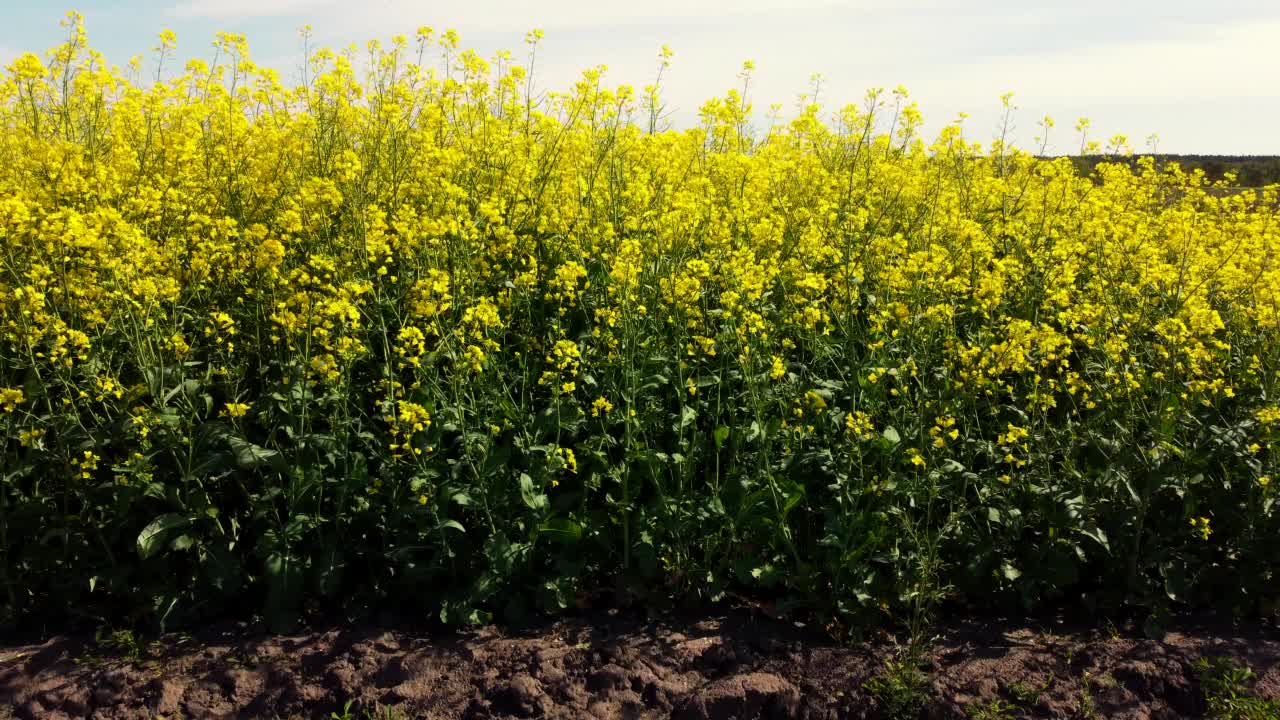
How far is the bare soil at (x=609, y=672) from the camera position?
2.91 meters

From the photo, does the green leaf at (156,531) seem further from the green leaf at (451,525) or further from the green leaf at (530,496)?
the green leaf at (530,496)

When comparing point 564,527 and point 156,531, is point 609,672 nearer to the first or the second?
point 564,527

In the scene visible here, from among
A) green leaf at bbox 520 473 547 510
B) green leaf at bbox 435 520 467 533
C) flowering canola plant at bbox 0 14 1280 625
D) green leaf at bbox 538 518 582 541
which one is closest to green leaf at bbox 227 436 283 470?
flowering canola plant at bbox 0 14 1280 625

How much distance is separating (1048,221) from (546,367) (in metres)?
3.32

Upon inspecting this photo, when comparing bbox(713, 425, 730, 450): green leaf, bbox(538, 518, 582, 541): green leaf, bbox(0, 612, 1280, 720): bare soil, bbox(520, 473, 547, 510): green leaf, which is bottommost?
bbox(0, 612, 1280, 720): bare soil

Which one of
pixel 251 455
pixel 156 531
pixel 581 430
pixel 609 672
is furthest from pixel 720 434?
pixel 156 531

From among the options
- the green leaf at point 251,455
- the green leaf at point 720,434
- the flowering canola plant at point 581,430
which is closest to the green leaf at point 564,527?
the flowering canola plant at point 581,430

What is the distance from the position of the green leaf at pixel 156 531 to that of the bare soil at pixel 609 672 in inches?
13.7

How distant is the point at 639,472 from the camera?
136 inches

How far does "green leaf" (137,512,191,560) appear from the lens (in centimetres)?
313

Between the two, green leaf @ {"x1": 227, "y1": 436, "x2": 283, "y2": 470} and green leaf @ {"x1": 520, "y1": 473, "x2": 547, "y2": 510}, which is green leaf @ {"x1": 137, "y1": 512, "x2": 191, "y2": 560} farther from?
green leaf @ {"x1": 520, "y1": 473, "x2": 547, "y2": 510}

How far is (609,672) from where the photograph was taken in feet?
9.83

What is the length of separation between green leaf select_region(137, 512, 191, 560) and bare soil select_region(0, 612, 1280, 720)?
0.35m

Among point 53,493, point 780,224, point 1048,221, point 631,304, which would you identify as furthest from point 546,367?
point 1048,221
